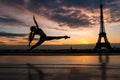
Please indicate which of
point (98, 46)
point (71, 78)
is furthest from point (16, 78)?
point (98, 46)

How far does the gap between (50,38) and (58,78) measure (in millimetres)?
34417

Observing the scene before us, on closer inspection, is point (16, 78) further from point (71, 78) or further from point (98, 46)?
point (98, 46)

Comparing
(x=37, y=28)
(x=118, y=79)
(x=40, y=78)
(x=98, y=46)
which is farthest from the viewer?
(x=98, y=46)

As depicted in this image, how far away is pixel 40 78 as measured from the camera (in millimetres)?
18828

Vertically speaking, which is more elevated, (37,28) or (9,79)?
(37,28)

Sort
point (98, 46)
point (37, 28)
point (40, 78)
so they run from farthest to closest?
point (98, 46)
point (37, 28)
point (40, 78)

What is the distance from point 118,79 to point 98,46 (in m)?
65.9

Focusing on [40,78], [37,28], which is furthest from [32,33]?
[40,78]

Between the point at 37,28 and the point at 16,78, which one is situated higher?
the point at 37,28

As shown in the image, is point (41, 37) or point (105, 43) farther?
point (105, 43)

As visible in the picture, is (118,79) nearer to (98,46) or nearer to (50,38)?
(50,38)

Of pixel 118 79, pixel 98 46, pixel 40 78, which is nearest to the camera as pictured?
pixel 118 79

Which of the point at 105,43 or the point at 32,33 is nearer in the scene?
the point at 32,33

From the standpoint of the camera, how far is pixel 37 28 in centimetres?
5062
